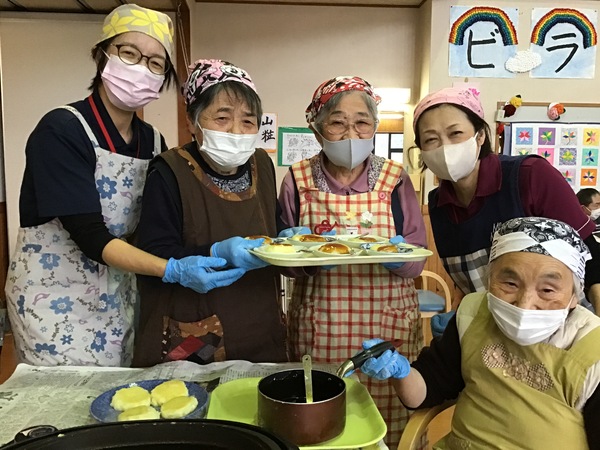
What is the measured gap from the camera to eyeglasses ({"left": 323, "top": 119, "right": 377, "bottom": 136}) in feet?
5.67

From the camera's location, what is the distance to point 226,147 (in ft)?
4.84

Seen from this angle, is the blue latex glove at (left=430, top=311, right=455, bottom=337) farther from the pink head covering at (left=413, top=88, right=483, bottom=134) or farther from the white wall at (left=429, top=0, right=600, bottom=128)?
the white wall at (left=429, top=0, right=600, bottom=128)

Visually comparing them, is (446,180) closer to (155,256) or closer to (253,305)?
(253,305)

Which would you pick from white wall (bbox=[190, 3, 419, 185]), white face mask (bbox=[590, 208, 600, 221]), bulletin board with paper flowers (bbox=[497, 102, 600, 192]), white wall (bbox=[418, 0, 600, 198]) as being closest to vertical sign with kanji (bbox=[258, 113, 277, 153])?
white wall (bbox=[190, 3, 419, 185])

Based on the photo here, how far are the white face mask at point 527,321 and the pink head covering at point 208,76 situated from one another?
924mm

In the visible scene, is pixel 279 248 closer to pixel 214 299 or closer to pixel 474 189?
pixel 214 299

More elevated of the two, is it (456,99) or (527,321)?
(456,99)

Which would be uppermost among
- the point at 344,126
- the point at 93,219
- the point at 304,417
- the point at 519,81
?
the point at 519,81

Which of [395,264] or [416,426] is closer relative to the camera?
[416,426]

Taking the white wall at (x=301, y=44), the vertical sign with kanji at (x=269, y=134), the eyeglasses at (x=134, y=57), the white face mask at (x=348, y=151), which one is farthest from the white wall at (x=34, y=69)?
the white face mask at (x=348, y=151)

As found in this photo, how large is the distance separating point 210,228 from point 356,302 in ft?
1.88

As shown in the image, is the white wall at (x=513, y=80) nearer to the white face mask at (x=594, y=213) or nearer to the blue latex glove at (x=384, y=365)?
the white face mask at (x=594, y=213)

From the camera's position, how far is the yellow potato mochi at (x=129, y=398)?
3.31ft

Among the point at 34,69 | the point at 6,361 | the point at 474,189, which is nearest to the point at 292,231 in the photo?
the point at 474,189
